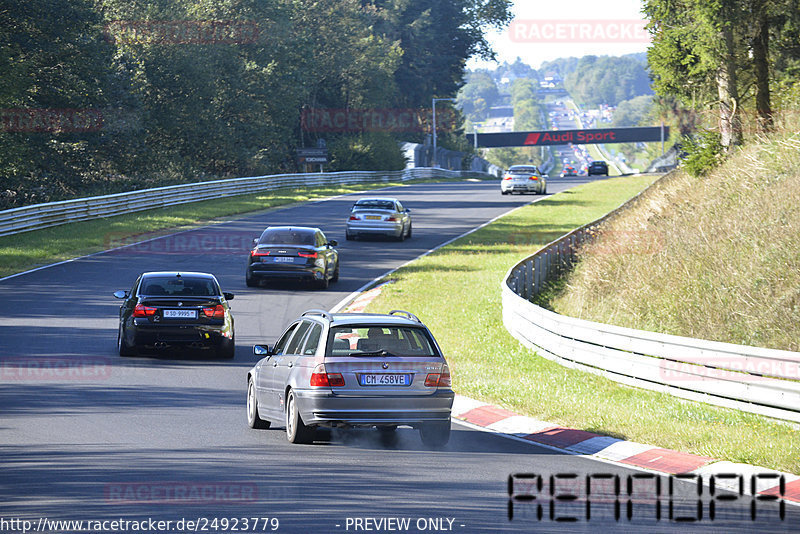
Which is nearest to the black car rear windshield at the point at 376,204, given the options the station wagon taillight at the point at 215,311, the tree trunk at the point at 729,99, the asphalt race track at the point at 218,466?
the tree trunk at the point at 729,99

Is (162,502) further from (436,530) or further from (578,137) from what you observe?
(578,137)

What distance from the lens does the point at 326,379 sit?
36.2 feet

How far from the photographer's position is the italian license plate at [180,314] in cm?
1762

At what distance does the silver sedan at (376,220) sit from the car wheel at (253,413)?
24.8 m

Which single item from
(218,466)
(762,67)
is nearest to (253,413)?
(218,466)

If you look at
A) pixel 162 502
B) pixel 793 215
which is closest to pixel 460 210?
pixel 793 215

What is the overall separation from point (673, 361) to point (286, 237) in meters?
14.9

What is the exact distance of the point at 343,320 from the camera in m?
11.5

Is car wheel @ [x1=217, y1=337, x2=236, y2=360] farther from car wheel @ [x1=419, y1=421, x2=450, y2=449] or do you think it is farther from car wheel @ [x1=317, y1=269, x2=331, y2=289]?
car wheel @ [x1=317, y1=269, x2=331, y2=289]

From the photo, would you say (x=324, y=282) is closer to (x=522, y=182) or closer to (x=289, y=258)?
(x=289, y=258)

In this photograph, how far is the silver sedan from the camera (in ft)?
124

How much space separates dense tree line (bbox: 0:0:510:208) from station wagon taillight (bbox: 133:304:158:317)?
26977 millimetres

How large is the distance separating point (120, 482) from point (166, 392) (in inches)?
220

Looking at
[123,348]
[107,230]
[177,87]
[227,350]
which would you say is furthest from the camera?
[177,87]
